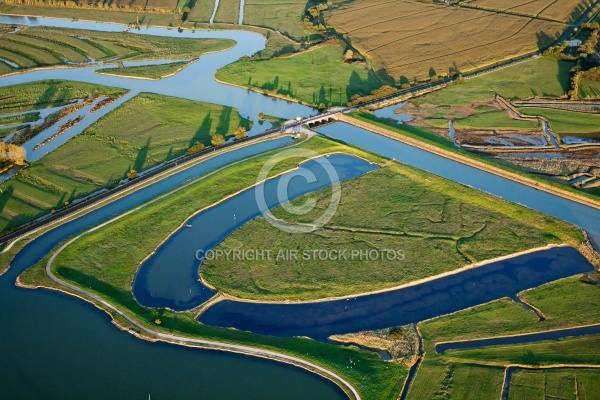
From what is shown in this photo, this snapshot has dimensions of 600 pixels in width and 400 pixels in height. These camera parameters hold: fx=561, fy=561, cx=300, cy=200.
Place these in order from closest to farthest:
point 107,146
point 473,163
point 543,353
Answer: point 543,353 < point 473,163 < point 107,146

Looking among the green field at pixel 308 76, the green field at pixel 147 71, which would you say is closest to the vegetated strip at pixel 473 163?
the green field at pixel 308 76

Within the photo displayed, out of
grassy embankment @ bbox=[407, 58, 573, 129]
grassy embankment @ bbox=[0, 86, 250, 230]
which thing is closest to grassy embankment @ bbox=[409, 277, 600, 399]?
→ grassy embankment @ bbox=[407, 58, 573, 129]

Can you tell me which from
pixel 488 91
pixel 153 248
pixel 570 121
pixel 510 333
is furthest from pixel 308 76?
pixel 510 333

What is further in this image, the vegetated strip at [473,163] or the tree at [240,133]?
the tree at [240,133]

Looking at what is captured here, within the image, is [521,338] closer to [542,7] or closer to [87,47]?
[87,47]

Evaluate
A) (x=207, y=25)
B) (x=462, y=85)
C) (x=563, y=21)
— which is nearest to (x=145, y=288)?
(x=462, y=85)

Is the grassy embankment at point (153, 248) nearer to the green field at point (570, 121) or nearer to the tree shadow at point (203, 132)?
the tree shadow at point (203, 132)

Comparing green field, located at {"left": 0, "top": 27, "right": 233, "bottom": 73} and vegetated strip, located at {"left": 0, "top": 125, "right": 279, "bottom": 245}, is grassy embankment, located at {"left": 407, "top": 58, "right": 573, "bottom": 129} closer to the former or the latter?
vegetated strip, located at {"left": 0, "top": 125, "right": 279, "bottom": 245}
